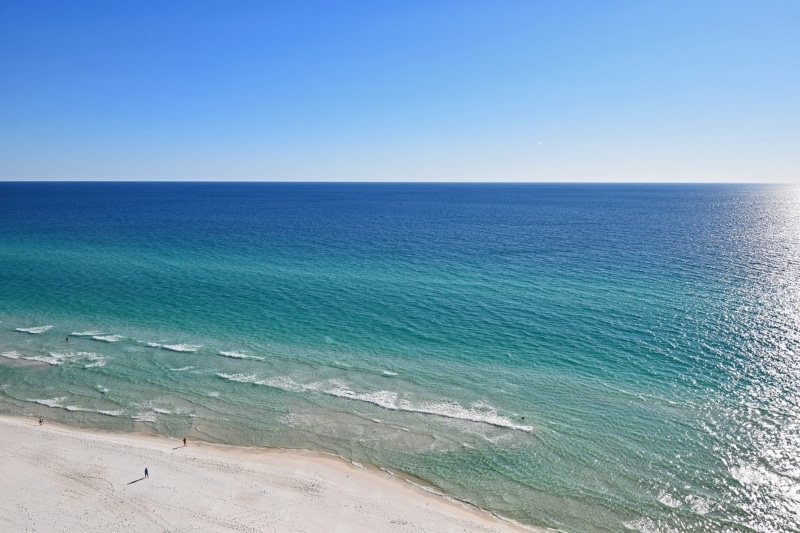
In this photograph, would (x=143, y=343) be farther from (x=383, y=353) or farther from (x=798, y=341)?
(x=798, y=341)

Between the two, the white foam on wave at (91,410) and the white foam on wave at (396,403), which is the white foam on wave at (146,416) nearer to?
the white foam on wave at (91,410)

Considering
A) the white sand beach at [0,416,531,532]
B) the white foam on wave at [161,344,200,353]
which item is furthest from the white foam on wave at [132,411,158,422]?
the white foam on wave at [161,344,200,353]

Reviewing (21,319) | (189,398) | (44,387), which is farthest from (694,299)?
(21,319)

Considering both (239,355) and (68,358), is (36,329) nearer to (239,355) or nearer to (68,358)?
(68,358)

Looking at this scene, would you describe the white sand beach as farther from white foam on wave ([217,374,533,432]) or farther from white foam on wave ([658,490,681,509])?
white foam on wave ([658,490,681,509])

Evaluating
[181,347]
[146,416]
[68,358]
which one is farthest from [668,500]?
[68,358]
